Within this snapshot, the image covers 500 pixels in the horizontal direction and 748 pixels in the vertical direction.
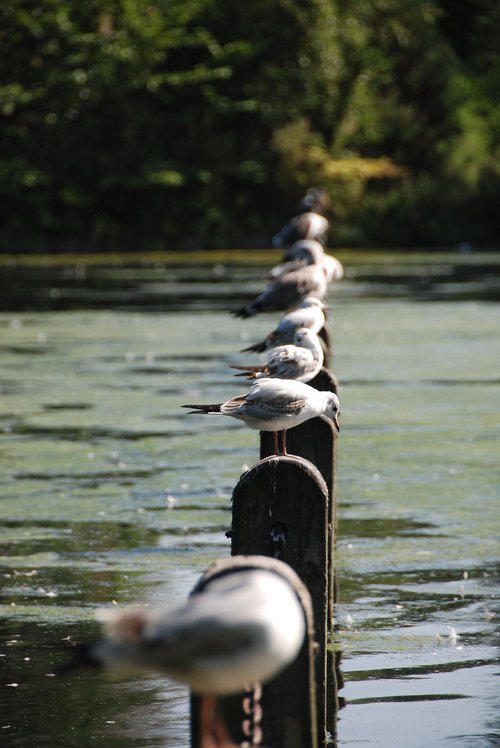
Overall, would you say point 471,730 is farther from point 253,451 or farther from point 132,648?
point 253,451

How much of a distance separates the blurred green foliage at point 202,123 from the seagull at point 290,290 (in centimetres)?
3681

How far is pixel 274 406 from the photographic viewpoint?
588cm

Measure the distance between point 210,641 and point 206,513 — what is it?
22.2ft

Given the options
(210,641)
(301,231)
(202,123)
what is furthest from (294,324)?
(202,123)

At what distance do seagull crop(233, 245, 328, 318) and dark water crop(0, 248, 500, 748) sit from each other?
1026mm

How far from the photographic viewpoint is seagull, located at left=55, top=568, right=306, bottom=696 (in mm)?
2965

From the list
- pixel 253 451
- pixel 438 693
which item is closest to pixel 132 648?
pixel 438 693

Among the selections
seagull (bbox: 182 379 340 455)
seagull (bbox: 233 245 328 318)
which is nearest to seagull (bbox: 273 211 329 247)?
seagull (bbox: 233 245 328 318)

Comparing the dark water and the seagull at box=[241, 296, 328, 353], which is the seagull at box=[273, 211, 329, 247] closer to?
the dark water

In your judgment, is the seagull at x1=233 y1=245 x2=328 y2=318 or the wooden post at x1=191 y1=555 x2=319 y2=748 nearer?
the wooden post at x1=191 y1=555 x2=319 y2=748

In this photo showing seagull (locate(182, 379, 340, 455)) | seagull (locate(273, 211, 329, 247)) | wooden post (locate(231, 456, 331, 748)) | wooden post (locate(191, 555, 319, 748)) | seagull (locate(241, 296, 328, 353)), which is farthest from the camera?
seagull (locate(273, 211, 329, 247))

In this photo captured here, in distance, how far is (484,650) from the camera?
6.88m

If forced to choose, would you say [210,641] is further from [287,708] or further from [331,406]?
[331,406]

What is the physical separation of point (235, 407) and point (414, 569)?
8.46 ft
